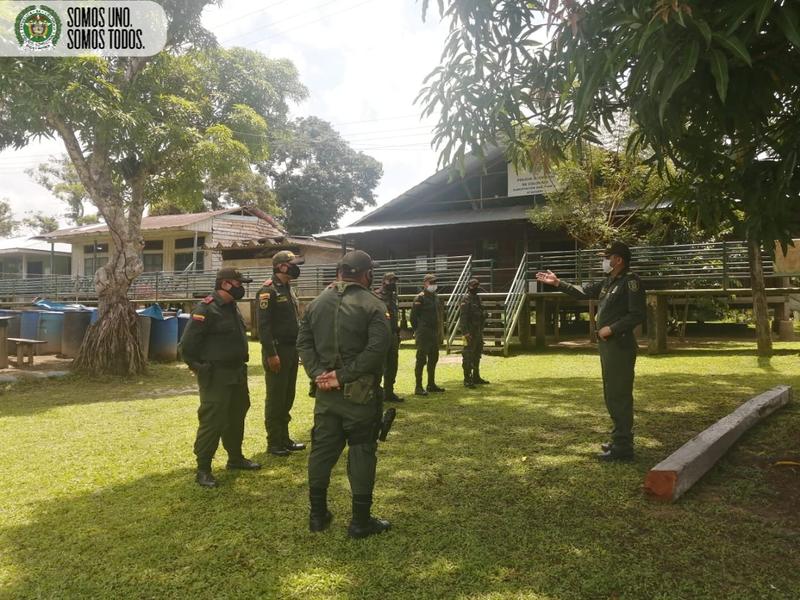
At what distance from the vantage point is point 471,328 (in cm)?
928

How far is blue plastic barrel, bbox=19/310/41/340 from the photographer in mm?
13812

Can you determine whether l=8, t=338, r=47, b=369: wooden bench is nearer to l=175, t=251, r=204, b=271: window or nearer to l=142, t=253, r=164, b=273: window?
l=175, t=251, r=204, b=271: window

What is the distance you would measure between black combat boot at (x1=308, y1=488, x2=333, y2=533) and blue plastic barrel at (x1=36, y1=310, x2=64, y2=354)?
12.5 m

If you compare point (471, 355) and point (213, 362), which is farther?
point (471, 355)

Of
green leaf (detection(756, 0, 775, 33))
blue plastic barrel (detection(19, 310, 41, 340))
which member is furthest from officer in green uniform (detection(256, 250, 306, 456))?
blue plastic barrel (detection(19, 310, 41, 340))

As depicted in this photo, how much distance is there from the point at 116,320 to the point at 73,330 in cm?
289

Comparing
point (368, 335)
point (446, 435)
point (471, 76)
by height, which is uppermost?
point (471, 76)

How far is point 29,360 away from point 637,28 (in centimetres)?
1312

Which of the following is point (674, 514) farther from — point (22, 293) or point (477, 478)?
point (22, 293)

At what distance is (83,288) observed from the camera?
1038 inches

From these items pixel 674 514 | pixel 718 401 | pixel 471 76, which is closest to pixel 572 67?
pixel 471 76

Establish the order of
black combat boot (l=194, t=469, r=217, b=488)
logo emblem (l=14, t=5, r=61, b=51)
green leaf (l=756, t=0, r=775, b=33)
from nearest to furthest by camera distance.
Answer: green leaf (l=756, t=0, r=775, b=33)
black combat boot (l=194, t=469, r=217, b=488)
logo emblem (l=14, t=5, r=61, b=51)

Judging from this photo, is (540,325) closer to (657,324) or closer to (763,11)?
(657,324)

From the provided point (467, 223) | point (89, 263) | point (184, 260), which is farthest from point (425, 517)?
point (89, 263)
